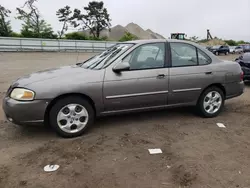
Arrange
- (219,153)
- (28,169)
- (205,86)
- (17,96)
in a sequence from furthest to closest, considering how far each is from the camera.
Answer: (205,86) → (17,96) → (219,153) → (28,169)

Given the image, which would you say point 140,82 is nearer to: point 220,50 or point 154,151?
point 154,151

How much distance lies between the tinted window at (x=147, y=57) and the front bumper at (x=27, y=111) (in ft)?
5.19

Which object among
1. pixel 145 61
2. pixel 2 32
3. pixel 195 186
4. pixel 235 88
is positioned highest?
pixel 2 32

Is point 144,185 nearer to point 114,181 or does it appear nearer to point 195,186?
point 114,181

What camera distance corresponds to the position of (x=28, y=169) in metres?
3.10

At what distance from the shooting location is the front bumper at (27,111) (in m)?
3.72

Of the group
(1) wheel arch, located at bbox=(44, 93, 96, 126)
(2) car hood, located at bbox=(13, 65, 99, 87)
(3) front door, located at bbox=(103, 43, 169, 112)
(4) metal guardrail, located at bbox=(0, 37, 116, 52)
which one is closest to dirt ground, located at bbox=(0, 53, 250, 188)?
(1) wheel arch, located at bbox=(44, 93, 96, 126)

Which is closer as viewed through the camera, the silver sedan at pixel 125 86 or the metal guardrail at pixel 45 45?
the silver sedan at pixel 125 86

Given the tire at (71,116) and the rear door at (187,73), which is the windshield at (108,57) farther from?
the rear door at (187,73)

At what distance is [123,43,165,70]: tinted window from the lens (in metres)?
4.39

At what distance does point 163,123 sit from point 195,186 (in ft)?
6.64

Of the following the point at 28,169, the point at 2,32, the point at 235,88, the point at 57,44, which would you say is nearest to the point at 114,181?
the point at 28,169

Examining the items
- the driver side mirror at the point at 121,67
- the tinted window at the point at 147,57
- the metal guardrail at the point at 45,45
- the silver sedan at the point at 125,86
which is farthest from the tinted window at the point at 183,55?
the metal guardrail at the point at 45,45

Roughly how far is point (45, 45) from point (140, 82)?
86.1ft
